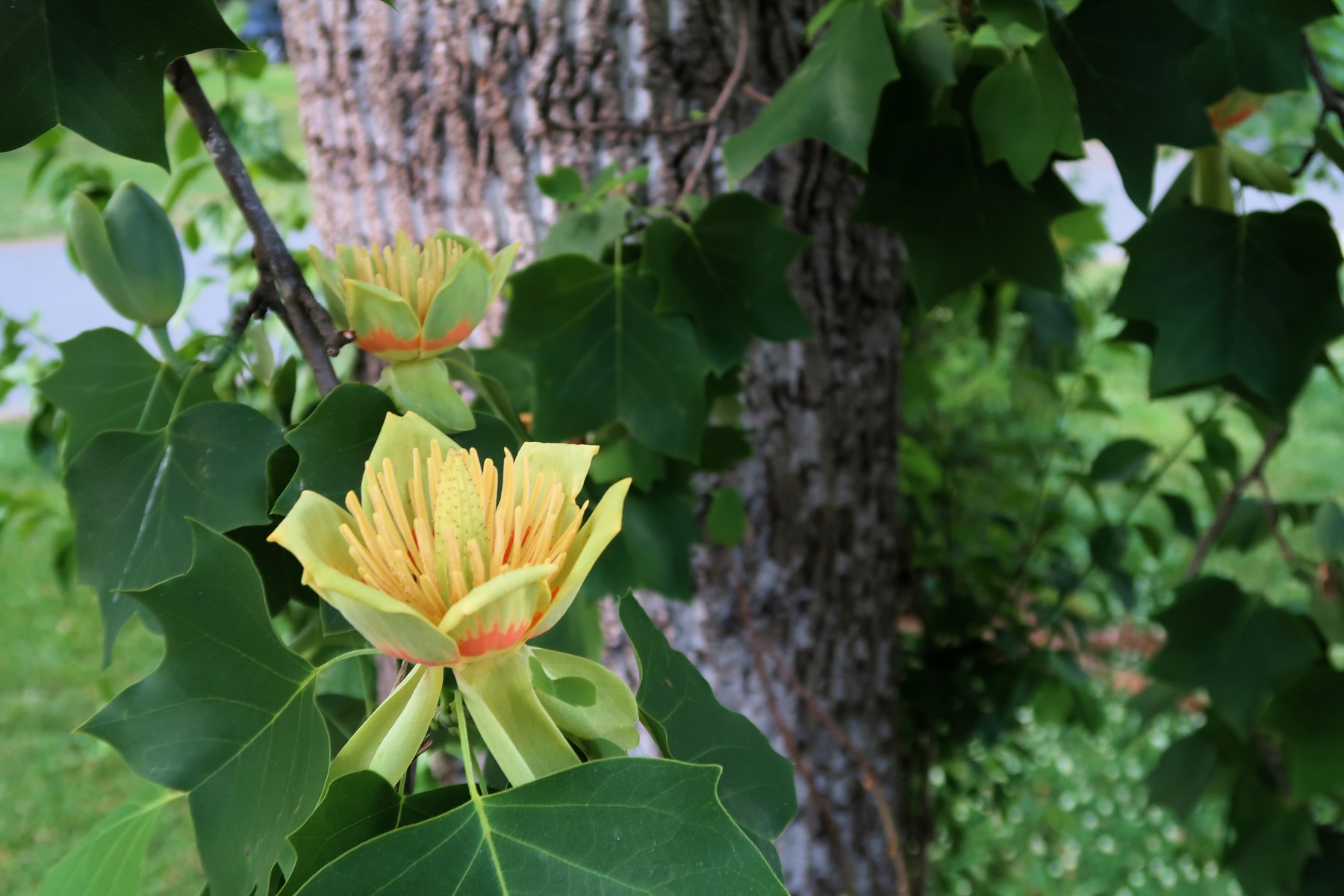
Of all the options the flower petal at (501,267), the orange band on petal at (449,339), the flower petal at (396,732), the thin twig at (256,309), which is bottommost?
the flower petal at (396,732)

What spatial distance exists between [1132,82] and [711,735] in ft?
1.70

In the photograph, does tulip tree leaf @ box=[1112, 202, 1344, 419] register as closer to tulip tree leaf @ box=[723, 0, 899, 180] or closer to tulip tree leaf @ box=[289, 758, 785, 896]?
tulip tree leaf @ box=[723, 0, 899, 180]

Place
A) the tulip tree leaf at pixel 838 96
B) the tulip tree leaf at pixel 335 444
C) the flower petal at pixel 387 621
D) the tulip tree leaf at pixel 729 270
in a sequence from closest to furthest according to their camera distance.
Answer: the flower petal at pixel 387 621
the tulip tree leaf at pixel 335 444
the tulip tree leaf at pixel 838 96
the tulip tree leaf at pixel 729 270

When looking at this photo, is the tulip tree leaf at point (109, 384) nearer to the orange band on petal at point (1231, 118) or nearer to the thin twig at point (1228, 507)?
the orange band on petal at point (1231, 118)

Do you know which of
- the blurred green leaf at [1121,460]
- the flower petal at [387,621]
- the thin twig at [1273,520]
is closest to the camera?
the flower petal at [387,621]

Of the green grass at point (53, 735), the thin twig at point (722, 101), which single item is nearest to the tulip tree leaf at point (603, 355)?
the thin twig at point (722, 101)

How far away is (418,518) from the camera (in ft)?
1.06

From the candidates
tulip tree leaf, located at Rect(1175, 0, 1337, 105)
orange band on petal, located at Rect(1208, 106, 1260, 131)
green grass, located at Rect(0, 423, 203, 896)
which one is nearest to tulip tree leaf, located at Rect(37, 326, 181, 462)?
tulip tree leaf, located at Rect(1175, 0, 1337, 105)

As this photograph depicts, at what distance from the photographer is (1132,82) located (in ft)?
2.12

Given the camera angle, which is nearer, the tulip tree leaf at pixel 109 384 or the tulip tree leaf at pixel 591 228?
the tulip tree leaf at pixel 109 384

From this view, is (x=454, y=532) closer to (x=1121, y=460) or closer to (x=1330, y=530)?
(x=1330, y=530)

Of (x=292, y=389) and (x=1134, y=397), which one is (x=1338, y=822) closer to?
(x=292, y=389)

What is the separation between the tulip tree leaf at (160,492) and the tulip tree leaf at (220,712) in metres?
0.07

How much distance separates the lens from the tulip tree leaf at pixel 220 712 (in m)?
0.36
